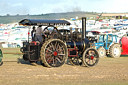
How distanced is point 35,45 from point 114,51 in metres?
7.70

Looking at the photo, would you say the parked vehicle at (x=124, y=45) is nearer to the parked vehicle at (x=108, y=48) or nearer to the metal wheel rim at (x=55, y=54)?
the parked vehicle at (x=108, y=48)

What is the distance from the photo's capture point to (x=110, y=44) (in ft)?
A: 50.9

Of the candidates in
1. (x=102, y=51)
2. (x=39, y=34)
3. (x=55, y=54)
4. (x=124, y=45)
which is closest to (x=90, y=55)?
(x=55, y=54)

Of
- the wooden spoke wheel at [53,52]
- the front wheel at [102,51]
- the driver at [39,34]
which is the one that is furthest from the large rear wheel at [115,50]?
the driver at [39,34]

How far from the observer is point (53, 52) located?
8.88 metres

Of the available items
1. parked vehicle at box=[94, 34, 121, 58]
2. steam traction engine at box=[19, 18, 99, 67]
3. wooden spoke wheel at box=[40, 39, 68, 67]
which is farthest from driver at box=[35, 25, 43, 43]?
parked vehicle at box=[94, 34, 121, 58]

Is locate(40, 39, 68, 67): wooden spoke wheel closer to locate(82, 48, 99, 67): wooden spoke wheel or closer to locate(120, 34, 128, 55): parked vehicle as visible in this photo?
locate(82, 48, 99, 67): wooden spoke wheel

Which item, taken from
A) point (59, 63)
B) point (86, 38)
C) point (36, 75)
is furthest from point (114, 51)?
point (36, 75)

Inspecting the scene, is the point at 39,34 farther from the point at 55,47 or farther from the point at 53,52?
the point at 53,52

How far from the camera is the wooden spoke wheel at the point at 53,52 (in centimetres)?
858

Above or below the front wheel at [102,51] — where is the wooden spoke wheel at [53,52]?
above

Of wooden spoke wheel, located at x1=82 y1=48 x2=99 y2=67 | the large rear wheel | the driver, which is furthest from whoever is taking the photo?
the large rear wheel

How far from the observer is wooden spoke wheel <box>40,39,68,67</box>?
858cm

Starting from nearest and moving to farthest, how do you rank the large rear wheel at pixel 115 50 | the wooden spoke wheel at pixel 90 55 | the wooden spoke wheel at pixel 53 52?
the wooden spoke wheel at pixel 53 52 < the wooden spoke wheel at pixel 90 55 < the large rear wheel at pixel 115 50
